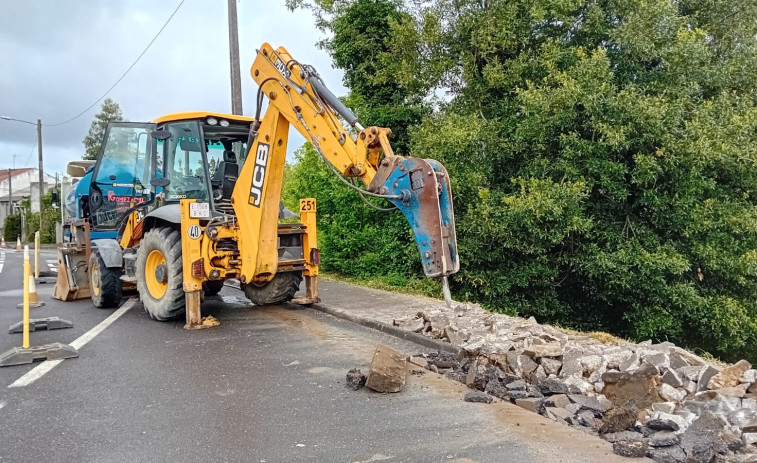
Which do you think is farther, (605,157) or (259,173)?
(605,157)

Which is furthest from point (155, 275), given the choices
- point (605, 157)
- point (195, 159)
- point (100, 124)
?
point (100, 124)

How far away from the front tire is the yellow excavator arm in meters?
0.99

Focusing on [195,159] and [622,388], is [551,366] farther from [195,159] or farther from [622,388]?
[195,159]

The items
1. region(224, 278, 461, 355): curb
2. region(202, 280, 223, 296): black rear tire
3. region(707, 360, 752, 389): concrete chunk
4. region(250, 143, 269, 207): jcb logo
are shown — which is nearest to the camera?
region(707, 360, 752, 389): concrete chunk

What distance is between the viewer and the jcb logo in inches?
316

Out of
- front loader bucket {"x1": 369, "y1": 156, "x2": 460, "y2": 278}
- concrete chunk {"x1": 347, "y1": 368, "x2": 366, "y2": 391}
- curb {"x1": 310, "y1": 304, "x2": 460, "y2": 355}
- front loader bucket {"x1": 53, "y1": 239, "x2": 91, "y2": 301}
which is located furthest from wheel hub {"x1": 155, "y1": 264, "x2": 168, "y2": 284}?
front loader bucket {"x1": 369, "y1": 156, "x2": 460, "y2": 278}

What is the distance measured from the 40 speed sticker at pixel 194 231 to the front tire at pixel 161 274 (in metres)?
0.48

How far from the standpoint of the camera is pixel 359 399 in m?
5.29

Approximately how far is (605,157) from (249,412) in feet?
30.3

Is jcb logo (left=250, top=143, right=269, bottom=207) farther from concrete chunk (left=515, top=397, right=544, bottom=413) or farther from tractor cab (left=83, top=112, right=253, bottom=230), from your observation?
concrete chunk (left=515, top=397, right=544, bottom=413)

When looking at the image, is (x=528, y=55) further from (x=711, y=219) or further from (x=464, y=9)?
(x=711, y=219)

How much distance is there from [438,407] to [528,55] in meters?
9.89

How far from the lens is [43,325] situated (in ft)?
27.8

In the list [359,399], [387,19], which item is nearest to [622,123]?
[387,19]
